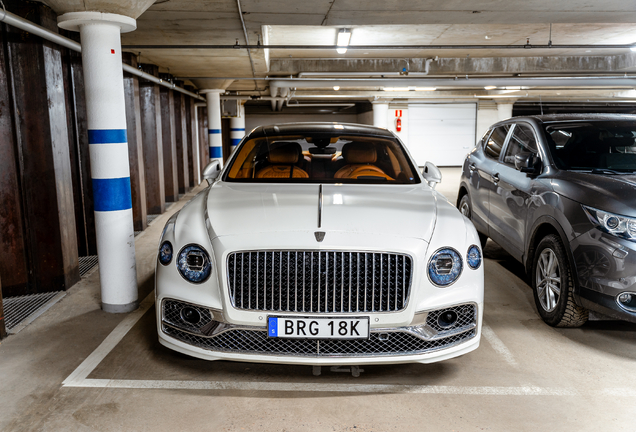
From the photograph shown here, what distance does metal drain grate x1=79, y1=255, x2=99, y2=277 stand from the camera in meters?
5.70

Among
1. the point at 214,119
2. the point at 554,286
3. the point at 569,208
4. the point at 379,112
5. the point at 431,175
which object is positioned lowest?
the point at 554,286

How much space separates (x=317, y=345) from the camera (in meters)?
2.66

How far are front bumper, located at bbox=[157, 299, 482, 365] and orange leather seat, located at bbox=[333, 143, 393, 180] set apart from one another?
1508 millimetres

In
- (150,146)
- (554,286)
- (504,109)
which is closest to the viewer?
(554,286)

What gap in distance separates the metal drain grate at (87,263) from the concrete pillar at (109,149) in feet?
5.26

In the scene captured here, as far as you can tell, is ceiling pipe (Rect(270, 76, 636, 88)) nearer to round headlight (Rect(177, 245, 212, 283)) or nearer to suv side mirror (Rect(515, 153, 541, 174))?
suv side mirror (Rect(515, 153, 541, 174))

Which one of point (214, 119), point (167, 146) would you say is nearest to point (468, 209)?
point (167, 146)

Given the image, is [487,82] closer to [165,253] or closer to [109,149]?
[109,149]

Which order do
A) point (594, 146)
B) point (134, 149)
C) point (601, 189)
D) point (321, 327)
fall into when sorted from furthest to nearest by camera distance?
point (134, 149)
point (594, 146)
point (601, 189)
point (321, 327)

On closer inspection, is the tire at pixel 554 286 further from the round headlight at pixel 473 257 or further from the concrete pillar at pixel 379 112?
the concrete pillar at pixel 379 112

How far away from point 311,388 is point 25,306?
9.85 ft

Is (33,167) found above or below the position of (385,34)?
below

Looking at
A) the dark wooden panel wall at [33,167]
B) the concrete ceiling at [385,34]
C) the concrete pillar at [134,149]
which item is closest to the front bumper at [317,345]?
the dark wooden panel wall at [33,167]

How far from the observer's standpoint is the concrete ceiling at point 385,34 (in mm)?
6168
